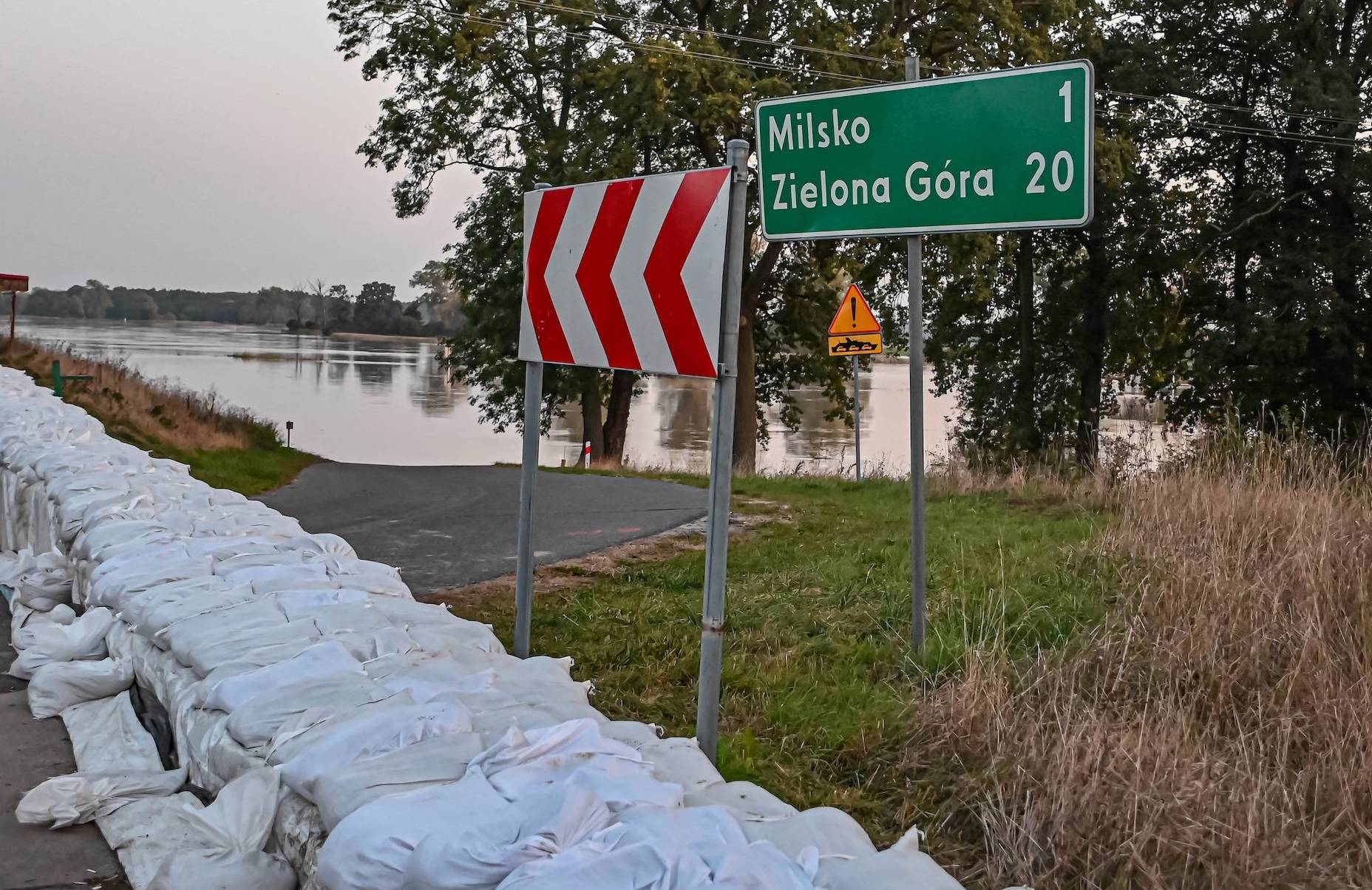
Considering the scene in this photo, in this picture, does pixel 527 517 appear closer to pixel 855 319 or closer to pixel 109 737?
pixel 109 737

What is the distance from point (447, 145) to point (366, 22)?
294 cm

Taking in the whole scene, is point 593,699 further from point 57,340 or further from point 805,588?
point 57,340

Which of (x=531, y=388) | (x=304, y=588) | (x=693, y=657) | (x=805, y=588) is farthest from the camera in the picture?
(x=805, y=588)

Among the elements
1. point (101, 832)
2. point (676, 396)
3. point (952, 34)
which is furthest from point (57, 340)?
point (676, 396)

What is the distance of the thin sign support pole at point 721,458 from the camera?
314cm

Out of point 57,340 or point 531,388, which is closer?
point 531,388

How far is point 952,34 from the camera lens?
72.1 feet

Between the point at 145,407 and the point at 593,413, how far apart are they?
11205 mm

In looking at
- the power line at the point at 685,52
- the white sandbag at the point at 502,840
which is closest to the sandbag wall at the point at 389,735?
the white sandbag at the point at 502,840

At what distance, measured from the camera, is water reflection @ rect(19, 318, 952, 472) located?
32594mm

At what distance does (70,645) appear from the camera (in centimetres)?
425

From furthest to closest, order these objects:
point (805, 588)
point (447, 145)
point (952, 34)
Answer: point (447, 145) < point (952, 34) < point (805, 588)

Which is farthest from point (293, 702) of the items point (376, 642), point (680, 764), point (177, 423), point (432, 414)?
point (432, 414)

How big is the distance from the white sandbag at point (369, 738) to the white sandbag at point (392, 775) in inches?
1.8
